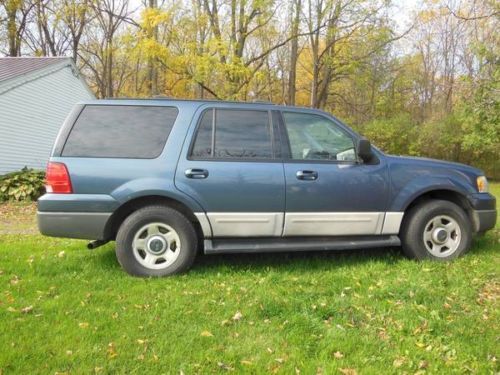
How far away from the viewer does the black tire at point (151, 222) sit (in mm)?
4738

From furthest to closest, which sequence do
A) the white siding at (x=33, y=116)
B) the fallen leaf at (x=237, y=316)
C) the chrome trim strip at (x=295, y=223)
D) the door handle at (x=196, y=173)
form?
the white siding at (x=33, y=116) < the chrome trim strip at (x=295, y=223) < the door handle at (x=196, y=173) < the fallen leaf at (x=237, y=316)

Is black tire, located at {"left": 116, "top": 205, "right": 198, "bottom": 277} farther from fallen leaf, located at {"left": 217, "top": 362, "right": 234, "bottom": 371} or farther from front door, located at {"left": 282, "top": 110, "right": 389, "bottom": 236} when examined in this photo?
fallen leaf, located at {"left": 217, "top": 362, "right": 234, "bottom": 371}

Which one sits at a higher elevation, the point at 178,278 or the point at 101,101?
the point at 101,101

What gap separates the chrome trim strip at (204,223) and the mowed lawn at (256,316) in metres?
0.47

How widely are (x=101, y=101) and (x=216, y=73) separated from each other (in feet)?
48.8

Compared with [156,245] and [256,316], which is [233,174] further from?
[256,316]

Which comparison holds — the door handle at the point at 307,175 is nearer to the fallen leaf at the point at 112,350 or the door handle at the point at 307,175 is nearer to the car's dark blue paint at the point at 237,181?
the car's dark blue paint at the point at 237,181

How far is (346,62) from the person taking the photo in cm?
2384

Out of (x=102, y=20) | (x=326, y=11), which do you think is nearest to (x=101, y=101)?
(x=326, y=11)

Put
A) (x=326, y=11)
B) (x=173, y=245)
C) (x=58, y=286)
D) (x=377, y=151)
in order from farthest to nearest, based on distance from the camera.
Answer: (x=326, y=11), (x=377, y=151), (x=173, y=245), (x=58, y=286)

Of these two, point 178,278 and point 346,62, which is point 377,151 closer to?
point 178,278

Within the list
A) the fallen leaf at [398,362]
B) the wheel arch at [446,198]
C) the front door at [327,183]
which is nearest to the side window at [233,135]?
the front door at [327,183]

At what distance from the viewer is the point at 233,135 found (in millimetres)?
5023

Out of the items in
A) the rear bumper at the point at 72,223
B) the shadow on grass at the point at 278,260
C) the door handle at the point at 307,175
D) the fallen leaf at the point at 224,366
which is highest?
the door handle at the point at 307,175
